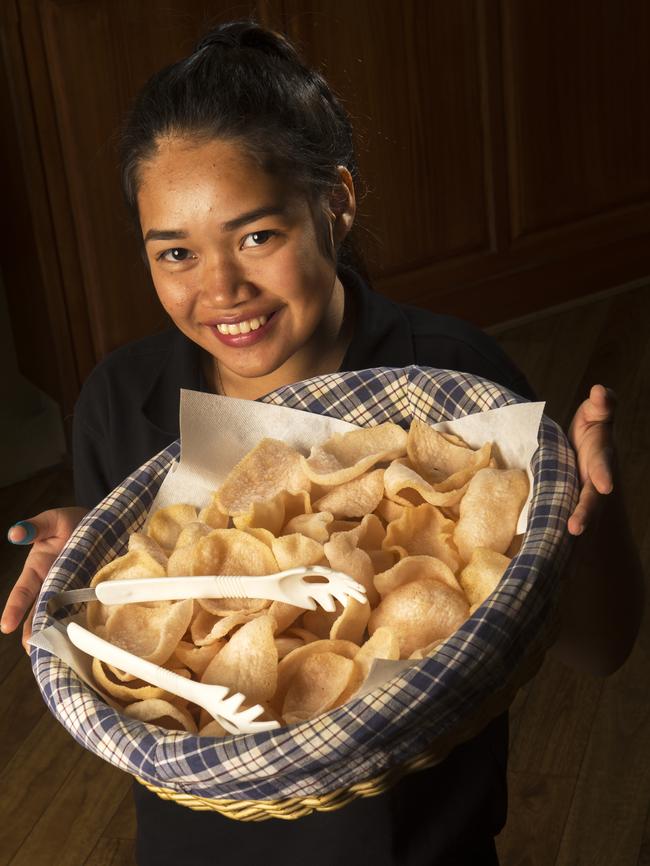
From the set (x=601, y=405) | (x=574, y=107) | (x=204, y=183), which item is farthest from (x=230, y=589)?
(x=574, y=107)

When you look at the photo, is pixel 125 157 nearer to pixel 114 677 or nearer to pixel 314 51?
pixel 114 677

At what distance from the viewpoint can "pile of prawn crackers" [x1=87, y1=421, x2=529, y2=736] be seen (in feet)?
2.18

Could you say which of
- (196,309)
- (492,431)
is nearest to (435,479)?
(492,431)

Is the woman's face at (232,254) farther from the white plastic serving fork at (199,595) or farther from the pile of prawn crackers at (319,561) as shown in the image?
the white plastic serving fork at (199,595)

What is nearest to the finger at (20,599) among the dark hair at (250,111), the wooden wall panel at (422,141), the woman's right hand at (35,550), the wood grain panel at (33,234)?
the woman's right hand at (35,550)

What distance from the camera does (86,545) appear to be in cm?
77

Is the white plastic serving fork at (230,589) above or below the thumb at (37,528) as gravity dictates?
above

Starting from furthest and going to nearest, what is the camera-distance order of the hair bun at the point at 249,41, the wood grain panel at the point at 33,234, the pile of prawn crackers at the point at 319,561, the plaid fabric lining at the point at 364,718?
the wood grain panel at the point at 33,234 → the hair bun at the point at 249,41 → the pile of prawn crackers at the point at 319,561 → the plaid fabric lining at the point at 364,718

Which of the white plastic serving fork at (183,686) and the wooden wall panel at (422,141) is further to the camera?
the wooden wall panel at (422,141)

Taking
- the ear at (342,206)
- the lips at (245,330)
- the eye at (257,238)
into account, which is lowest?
the lips at (245,330)

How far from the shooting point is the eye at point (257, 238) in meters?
0.92

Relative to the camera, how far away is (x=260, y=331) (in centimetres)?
96

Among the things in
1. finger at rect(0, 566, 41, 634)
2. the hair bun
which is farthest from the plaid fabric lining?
the hair bun

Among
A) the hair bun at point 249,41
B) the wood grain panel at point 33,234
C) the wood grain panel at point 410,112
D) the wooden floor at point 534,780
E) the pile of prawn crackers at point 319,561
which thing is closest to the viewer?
the pile of prawn crackers at point 319,561
